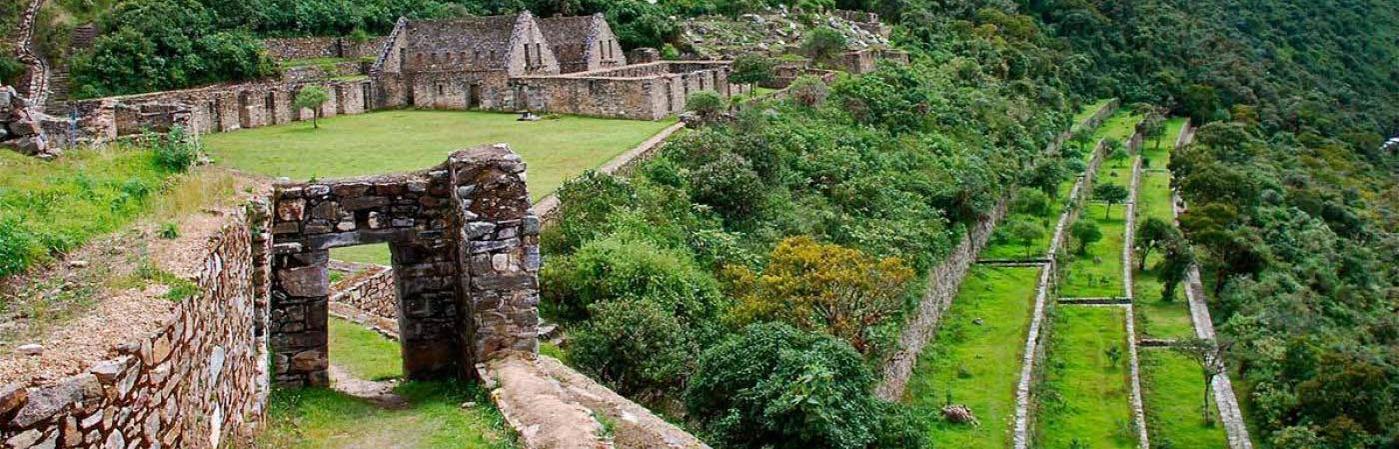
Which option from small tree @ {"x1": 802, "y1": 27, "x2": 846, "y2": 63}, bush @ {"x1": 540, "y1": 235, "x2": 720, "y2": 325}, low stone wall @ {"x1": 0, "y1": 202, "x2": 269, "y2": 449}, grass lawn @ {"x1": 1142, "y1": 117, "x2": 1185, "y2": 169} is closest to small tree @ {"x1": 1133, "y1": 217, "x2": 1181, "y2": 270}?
small tree @ {"x1": 802, "y1": 27, "x2": 846, "y2": 63}

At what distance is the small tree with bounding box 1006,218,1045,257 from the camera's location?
4309 cm

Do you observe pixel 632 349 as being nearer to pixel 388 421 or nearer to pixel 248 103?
pixel 388 421

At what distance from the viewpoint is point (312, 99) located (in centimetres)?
3562

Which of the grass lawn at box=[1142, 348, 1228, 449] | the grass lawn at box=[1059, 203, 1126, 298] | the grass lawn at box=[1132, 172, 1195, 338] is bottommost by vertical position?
the grass lawn at box=[1142, 348, 1228, 449]

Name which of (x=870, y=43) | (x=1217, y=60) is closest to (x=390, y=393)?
(x=870, y=43)

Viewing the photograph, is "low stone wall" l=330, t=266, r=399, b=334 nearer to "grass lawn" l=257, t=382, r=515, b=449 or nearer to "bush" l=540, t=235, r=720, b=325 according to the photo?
"bush" l=540, t=235, r=720, b=325

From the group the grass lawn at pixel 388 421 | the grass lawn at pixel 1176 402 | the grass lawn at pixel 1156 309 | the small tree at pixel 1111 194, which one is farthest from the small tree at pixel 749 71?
the grass lawn at pixel 388 421

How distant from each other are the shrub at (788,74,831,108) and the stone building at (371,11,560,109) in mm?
8305

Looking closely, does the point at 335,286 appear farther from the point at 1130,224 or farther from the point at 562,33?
the point at 1130,224

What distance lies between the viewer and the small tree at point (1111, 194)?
5266 cm

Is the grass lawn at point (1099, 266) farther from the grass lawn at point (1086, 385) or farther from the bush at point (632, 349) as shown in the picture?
the bush at point (632, 349)

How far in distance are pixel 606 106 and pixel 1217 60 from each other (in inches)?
2614

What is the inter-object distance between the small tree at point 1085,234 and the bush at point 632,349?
3116cm

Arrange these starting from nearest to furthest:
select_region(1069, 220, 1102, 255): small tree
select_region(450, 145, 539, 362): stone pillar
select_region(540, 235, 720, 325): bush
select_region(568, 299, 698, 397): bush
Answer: select_region(450, 145, 539, 362): stone pillar < select_region(568, 299, 698, 397): bush < select_region(540, 235, 720, 325): bush < select_region(1069, 220, 1102, 255): small tree
